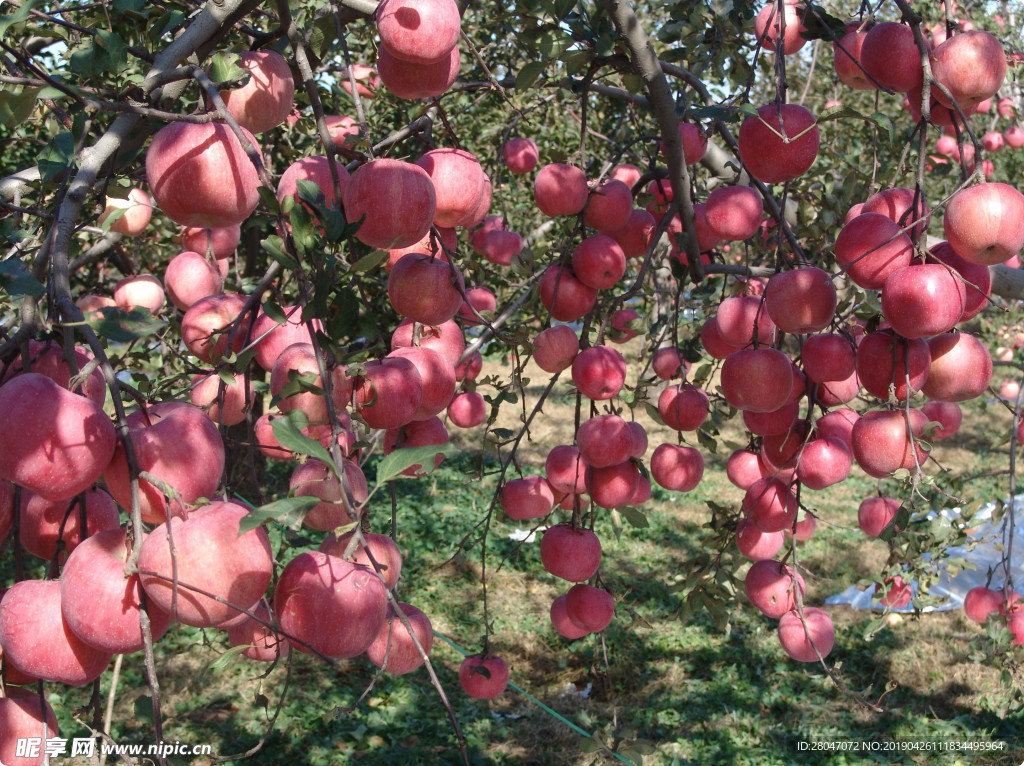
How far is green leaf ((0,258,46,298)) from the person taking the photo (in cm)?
60

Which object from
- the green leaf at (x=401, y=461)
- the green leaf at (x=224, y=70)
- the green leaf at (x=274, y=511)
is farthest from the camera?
the green leaf at (x=224, y=70)

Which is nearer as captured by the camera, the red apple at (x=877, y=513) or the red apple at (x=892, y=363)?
the red apple at (x=892, y=363)

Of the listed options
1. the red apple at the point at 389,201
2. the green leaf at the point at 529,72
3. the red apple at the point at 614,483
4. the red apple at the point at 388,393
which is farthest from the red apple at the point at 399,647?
the green leaf at the point at 529,72

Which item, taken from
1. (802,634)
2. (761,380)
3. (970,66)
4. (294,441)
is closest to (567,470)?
(761,380)

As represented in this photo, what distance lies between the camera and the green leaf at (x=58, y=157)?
0.90m

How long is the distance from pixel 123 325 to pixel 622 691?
310cm

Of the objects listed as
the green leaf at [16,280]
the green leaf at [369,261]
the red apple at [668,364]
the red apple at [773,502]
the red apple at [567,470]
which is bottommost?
the red apple at [567,470]

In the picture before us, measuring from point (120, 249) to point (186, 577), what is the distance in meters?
2.25

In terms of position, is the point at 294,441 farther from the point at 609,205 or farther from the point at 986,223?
the point at 609,205

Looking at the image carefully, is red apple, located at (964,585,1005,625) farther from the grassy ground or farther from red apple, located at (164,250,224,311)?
red apple, located at (164,250,224,311)

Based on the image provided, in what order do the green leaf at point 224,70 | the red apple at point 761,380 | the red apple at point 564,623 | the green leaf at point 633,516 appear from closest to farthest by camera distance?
the green leaf at point 224,70, the red apple at point 761,380, the green leaf at point 633,516, the red apple at point 564,623

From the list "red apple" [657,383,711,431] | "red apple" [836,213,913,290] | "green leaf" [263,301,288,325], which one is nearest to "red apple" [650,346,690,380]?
"red apple" [657,383,711,431]

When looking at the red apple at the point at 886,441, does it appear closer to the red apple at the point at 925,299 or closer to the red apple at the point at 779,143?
the red apple at the point at 925,299

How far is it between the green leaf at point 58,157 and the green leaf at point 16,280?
278mm
